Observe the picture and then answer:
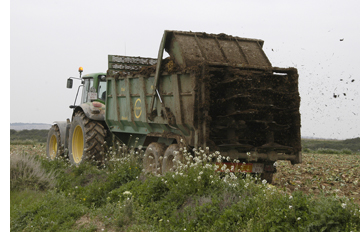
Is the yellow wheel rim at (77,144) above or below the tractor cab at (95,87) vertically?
below

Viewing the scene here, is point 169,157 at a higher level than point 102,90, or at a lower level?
lower

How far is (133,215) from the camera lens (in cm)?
571

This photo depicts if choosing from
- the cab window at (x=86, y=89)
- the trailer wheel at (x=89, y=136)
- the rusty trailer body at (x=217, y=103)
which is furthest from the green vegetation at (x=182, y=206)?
the cab window at (x=86, y=89)

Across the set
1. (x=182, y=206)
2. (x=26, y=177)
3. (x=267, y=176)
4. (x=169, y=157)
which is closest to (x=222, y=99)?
(x=169, y=157)

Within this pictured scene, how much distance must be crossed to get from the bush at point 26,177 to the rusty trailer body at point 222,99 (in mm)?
2507

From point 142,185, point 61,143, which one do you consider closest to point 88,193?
point 142,185

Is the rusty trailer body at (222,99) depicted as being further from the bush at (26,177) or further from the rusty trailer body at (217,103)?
the bush at (26,177)

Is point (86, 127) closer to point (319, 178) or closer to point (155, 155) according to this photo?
point (155, 155)

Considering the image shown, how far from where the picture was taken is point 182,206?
566 centimetres

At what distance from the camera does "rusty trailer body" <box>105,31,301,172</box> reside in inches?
286

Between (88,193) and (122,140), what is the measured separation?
4.05 m

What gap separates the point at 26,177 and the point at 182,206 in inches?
167

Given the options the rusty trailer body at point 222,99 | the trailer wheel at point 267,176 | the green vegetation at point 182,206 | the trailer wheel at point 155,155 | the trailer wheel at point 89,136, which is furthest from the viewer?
the trailer wheel at point 89,136

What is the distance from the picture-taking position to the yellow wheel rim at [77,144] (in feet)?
39.9
